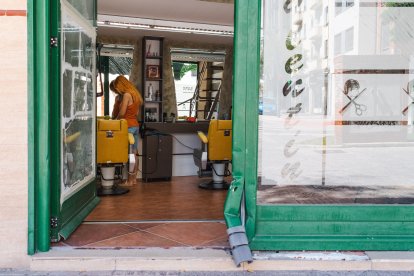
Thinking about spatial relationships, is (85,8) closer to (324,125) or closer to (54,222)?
(54,222)

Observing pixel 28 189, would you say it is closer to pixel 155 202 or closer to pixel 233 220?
pixel 233 220

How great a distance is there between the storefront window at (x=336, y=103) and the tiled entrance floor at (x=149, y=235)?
1.95 feet

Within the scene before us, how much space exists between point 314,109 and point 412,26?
1.03m

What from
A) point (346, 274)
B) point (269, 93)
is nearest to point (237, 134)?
point (269, 93)

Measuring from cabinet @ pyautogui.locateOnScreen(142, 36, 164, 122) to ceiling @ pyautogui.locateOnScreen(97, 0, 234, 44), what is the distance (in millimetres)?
274

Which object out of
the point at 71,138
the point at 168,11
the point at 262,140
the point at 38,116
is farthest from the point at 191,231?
the point at 168,11

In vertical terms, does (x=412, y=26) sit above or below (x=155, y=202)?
above

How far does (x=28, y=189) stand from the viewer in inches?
125

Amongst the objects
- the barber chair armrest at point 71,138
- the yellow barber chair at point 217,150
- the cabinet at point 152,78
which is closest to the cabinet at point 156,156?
the yellow barber chair at point 217,150

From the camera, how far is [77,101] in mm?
4164

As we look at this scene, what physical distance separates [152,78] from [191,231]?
4563 mm

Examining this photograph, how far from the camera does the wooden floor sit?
4.51 m

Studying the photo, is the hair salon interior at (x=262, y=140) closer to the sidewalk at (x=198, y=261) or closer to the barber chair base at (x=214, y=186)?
the sidewalk at (x=198, y=261)

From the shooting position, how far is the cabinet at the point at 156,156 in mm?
6832
